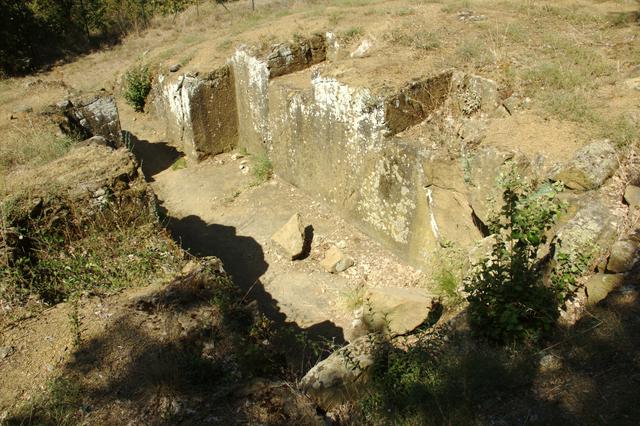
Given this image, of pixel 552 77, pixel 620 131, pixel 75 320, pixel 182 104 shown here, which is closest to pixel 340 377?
pixel 75 320

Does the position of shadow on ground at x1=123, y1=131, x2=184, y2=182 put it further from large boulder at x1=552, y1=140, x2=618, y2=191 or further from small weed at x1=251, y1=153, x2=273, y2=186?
large boulder at x1=552, y1=140, x2=618, y2=191

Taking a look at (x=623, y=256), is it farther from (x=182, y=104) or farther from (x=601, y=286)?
(x=182, y=104)

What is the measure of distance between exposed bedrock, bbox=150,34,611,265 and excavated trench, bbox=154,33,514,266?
0.06 ft

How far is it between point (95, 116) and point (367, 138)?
5.75 metres

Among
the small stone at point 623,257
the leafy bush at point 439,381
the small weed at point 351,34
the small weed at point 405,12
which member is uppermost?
the small weed at point 405,12

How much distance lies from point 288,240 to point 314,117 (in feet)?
7.04

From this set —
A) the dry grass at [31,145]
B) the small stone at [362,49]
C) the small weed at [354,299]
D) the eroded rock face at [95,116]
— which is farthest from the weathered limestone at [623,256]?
the eroded rock face at [95,116]

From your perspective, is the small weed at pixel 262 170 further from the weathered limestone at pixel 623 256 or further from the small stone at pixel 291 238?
the weathered limestone at pixel 623 256

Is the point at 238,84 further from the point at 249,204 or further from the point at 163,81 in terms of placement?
the point at 249,204

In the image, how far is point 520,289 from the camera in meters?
3.91

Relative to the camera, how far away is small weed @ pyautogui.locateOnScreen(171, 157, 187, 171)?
35.4ft

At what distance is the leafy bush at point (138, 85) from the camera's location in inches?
491

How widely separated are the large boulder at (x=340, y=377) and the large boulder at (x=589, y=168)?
2.87 m

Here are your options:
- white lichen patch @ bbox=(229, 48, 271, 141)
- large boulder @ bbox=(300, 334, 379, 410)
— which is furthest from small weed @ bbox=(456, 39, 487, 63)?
large boulder @ bbox=(300, 334, 379, 410)
